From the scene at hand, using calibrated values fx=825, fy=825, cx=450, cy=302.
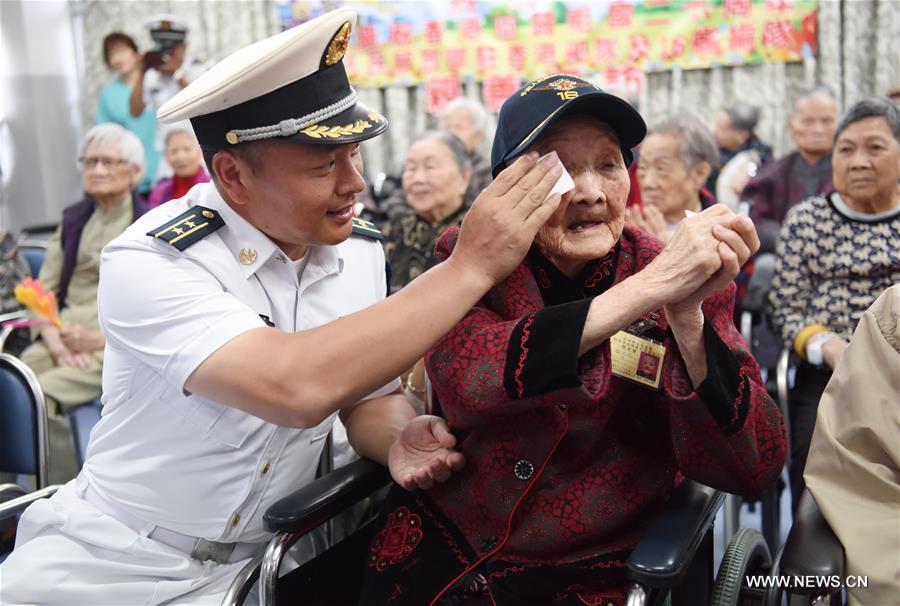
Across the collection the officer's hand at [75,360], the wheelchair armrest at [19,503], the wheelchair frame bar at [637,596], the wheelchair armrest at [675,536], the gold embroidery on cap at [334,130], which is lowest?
the officer's hand at [75,360]

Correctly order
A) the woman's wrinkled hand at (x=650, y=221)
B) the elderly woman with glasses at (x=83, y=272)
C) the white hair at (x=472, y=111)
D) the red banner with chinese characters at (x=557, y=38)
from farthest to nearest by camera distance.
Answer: the red banner with chinese characters at (x=557, y=38) → the white hair at (x=472, y=111) → the elderly woman with glasses at (x=83, y=272) → the woman's wrinkled hand at (x=650, y=221)

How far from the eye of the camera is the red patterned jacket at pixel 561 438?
1224 mm

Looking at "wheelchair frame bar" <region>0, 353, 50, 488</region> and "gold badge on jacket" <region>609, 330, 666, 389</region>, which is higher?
"gold badge on jacket" <region>609, 330, 666, 389</region>

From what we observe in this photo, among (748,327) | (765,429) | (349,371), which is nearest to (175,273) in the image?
(349,371)

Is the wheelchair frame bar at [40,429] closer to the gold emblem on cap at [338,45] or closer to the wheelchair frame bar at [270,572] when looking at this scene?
the wheelchair frame bar at [270,572]

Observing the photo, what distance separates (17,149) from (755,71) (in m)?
5.64

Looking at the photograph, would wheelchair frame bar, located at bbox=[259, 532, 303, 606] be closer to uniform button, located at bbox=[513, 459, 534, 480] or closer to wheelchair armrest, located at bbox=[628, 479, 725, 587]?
uniform button, located at bbox=[513, 459, 534, 480]

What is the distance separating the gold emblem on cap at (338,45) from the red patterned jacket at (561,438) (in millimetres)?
365

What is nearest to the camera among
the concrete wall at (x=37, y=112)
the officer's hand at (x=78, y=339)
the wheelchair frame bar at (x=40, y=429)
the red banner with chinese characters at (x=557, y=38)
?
the wheelchair frame bar at (x=40, y=429)

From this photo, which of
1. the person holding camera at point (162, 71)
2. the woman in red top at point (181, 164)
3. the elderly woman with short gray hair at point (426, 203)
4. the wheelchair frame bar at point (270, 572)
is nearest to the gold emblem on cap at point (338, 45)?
the wheelchair frame bar at point (270, 572)

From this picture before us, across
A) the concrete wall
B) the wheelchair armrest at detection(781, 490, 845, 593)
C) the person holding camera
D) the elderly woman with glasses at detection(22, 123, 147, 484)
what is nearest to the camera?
the person holding camera

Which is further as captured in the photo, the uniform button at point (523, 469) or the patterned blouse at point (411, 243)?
the patterned blouse at point (411, 243)

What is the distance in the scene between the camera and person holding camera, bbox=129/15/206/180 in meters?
5.93

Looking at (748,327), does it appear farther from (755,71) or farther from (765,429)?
(755,71)
